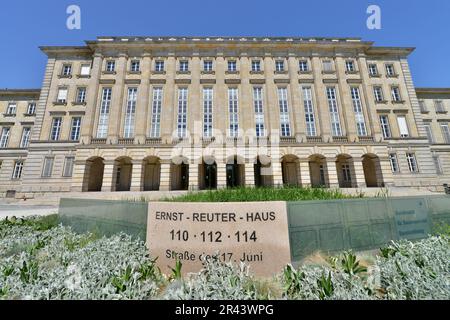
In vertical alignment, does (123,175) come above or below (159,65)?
below

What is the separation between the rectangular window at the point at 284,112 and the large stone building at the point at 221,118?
0.40ft

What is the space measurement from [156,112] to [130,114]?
2947 millimetres

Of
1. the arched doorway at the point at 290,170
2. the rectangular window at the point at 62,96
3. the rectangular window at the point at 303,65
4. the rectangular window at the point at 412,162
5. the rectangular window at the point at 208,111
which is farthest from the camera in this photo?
the rectangular window at the point at 303,65

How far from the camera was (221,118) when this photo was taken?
21.4m

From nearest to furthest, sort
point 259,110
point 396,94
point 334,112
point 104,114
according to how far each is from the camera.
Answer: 1. point 104,114
2. point 259,110
3. point 334,112
4. point 396,94

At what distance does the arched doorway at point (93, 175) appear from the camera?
20344 mm

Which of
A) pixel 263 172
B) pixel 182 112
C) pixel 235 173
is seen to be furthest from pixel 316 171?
pixel 182 112

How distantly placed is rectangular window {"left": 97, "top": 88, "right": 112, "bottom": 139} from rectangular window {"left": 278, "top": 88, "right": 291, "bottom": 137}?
19970mm

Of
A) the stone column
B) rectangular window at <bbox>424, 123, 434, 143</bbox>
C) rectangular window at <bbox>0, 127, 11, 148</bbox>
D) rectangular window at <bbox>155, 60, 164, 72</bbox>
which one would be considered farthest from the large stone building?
rectangular window at <bbox>424, 123, 434, 143</bbox>

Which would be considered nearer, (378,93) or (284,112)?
(284,112)

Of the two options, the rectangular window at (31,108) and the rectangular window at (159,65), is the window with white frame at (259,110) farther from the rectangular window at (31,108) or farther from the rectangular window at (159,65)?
the rectangular window at (31,108)

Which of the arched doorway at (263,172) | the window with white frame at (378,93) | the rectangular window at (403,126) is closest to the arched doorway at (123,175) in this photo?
the arched doorway at (263,172)

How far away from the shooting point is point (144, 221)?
5.16 m

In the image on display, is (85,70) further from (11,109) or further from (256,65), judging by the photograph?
(256,65)
